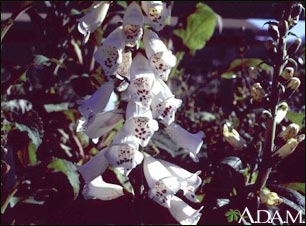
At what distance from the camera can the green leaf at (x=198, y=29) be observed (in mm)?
1880

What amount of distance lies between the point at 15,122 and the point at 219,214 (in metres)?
0.60

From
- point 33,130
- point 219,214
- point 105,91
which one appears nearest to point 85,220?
point 33,130

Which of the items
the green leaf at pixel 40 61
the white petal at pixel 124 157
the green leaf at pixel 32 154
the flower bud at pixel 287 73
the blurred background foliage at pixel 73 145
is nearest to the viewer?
the white petal at pixel 124 157

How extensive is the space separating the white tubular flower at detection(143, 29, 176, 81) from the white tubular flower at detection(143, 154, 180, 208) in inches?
6.1

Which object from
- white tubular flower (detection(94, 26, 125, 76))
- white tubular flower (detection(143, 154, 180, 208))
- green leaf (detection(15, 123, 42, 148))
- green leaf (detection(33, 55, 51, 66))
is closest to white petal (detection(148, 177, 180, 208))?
white tubular flower (detection(143, 154, 180, 208))

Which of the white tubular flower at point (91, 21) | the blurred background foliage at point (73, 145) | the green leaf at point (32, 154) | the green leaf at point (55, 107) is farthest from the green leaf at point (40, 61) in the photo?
the white tubular flower at point (91, 21)

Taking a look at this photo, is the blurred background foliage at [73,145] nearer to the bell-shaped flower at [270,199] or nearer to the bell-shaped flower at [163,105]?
the bell-shaped flower at [270,199]

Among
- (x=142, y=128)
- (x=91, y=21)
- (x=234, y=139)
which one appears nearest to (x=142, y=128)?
(x=142, y=128)

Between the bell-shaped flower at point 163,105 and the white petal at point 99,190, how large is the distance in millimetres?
163

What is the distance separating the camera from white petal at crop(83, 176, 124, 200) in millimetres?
1008

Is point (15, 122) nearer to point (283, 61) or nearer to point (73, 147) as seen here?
point (73, 147)

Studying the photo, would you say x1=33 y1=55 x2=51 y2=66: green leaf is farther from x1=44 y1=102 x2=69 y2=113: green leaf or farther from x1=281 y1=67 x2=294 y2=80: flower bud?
x1=281 y1=67 x2=294 y2=80: flower bud

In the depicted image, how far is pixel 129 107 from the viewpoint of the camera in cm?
97

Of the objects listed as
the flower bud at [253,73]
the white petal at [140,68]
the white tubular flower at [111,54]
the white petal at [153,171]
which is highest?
the white tubular flower at [111,54]
